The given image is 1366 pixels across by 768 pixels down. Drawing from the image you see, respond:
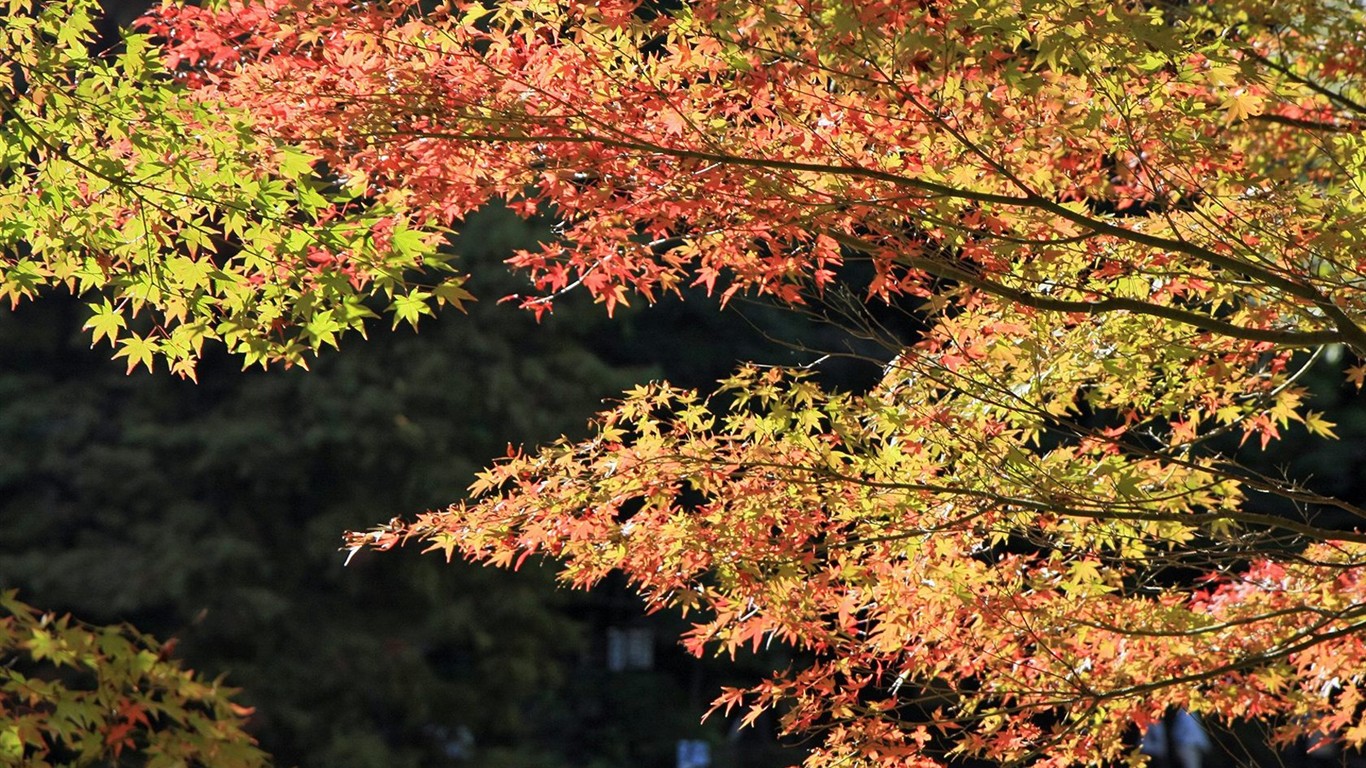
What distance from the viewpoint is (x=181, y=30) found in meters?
3.88

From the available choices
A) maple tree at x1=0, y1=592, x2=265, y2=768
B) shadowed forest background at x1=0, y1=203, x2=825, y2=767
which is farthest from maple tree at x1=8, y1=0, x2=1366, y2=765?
shadowed forest background at x1=0, y1=203, x2=825, y2=767

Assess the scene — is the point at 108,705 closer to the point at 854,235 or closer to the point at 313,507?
the point at 854,235

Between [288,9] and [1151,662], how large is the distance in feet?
9.92

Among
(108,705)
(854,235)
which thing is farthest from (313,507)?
(854,235)

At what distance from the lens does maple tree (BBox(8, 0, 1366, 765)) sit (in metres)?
3.24

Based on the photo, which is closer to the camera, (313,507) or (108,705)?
(108,705)

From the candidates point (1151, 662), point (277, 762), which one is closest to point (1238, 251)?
point (1151, 662)

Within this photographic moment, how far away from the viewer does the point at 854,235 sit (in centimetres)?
345

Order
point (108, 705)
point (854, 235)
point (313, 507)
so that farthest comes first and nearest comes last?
point (313, 507) < point (108, 705) < point (854, 235)

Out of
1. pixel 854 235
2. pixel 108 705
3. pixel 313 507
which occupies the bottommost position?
pixel 313 507

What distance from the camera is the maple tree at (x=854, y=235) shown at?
324 centimetres

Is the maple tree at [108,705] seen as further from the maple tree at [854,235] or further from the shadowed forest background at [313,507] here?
the shadowed forest background at [313,507]

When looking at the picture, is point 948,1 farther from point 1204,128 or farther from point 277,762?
point 277,762

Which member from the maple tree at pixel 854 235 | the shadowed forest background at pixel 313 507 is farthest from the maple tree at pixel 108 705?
the shadowed forest background at pixel 313 507
